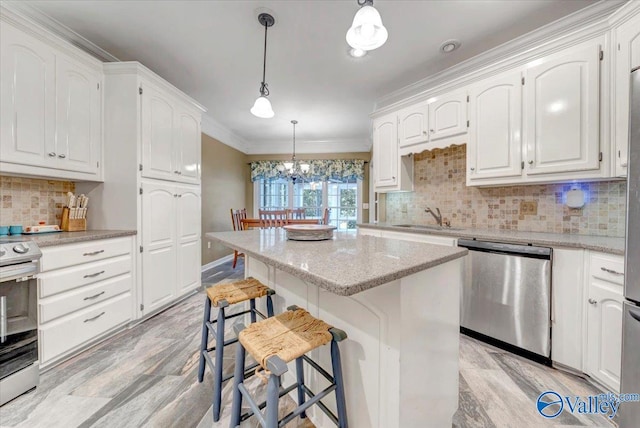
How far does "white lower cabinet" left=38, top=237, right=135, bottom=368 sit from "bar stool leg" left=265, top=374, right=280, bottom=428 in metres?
1.79

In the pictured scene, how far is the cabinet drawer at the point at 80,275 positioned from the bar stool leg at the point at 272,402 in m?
1.80

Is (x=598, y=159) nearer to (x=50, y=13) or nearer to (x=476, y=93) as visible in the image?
(x=476, y=93)

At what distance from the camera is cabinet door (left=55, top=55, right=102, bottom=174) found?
198 cm

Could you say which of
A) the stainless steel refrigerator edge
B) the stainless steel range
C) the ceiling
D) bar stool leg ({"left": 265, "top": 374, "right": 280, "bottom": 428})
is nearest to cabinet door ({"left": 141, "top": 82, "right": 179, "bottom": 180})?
the ceiling

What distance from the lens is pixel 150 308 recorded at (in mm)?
2453

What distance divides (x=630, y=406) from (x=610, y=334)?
2.05ft

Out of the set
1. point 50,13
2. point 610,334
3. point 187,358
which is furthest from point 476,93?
point 50,13

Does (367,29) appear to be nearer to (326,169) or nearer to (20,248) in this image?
(20,248)

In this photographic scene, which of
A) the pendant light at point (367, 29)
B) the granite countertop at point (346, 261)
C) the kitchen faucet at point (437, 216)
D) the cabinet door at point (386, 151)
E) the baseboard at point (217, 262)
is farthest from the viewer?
the baseboard at point (217, 262)

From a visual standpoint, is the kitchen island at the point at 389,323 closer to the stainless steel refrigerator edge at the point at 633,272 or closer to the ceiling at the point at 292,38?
the stainless steel refrigerator edge at the point at 633,272

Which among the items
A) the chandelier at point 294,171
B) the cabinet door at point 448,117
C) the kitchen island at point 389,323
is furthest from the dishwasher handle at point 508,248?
the chandelier at point 294,171

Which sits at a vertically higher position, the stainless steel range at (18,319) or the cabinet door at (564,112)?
the cabinet door at (564,112)

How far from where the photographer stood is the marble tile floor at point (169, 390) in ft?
4.37

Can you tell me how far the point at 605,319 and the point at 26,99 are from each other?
3.93 metres
